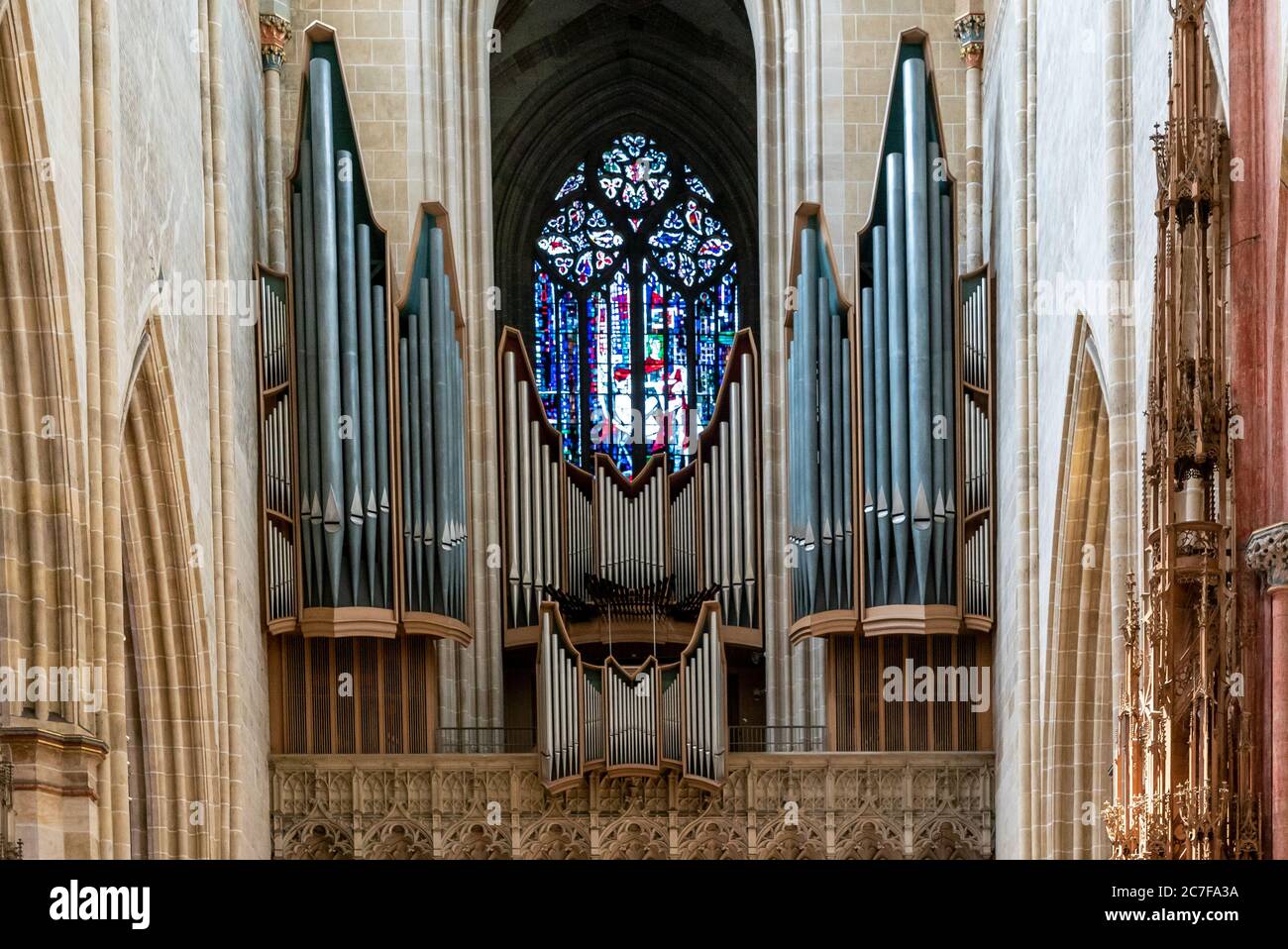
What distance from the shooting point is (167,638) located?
19734mm

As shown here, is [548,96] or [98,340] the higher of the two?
[548,96]

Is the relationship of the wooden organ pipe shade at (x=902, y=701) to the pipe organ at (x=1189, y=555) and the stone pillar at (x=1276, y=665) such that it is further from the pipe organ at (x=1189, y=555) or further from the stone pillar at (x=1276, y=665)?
the stone pillar at (x=1276, y=665)

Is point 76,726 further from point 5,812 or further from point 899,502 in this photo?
point 899,502

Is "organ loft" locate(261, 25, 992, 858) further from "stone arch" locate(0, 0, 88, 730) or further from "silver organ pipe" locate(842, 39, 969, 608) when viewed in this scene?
"stone arch" locate(0, 0, 88, 730)

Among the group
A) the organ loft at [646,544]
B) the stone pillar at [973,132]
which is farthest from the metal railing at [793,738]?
the stone pillar at [973,132]

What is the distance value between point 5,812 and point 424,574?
8966 mm

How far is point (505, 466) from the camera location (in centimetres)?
2448

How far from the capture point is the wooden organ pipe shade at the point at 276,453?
2252 centimetres

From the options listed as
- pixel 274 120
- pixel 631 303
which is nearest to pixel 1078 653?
pixel 274 120

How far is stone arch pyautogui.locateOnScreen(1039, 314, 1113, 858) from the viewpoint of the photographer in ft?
63.9

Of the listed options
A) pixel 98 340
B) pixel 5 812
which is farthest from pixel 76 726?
pixel 98 340

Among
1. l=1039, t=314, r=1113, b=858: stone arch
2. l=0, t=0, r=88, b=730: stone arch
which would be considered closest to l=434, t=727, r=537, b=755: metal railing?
l=1039, t=314, r=1113, b=858: stone arch

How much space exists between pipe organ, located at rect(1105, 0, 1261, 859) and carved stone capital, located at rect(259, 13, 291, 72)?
39.0 ft
